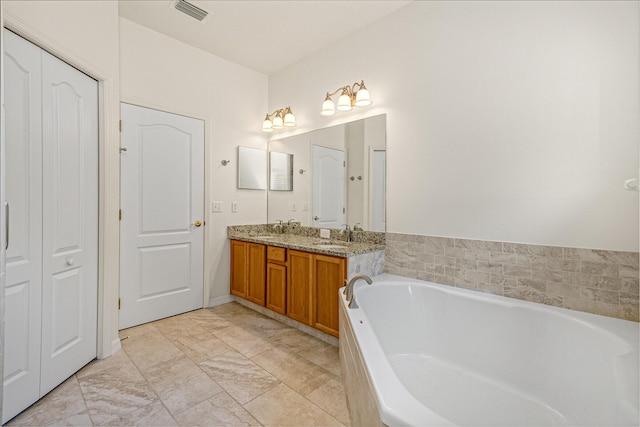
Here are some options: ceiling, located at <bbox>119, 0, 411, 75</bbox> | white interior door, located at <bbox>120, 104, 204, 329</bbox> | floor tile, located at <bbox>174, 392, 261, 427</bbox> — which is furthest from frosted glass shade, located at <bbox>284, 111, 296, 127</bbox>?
floor tile, located at <bbox>174, 392, 261, 427</bbox>

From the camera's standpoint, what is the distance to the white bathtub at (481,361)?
118 cm

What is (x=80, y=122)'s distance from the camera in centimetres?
203

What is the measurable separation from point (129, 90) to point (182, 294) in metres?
1.94

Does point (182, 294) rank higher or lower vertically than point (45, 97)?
lower

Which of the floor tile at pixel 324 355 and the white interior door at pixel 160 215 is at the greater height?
the white interior door at pixel 160 215

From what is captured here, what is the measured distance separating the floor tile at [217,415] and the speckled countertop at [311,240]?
3.79 ft

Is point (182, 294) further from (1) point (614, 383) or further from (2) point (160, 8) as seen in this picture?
(1) point (614, 383)

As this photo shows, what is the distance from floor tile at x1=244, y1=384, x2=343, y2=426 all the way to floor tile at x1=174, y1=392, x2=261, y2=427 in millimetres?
48

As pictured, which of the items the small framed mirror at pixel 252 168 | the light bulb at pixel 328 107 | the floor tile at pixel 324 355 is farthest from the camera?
the small framed mirror at pixel 252 168

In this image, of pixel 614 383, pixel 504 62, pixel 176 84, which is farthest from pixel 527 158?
pixel 176 84

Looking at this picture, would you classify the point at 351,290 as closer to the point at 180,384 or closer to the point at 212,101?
the point at 180,384

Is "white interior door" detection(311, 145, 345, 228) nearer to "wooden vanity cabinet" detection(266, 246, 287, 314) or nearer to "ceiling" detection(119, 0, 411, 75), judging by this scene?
"wooden vanity cabinet" detection(266, 246, 287, 314)

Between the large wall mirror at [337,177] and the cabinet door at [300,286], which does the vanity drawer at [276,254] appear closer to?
the cabinet door at [300,286]

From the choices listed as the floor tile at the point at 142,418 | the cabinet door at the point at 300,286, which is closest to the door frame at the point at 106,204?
the floor tile at the point at 142,418
